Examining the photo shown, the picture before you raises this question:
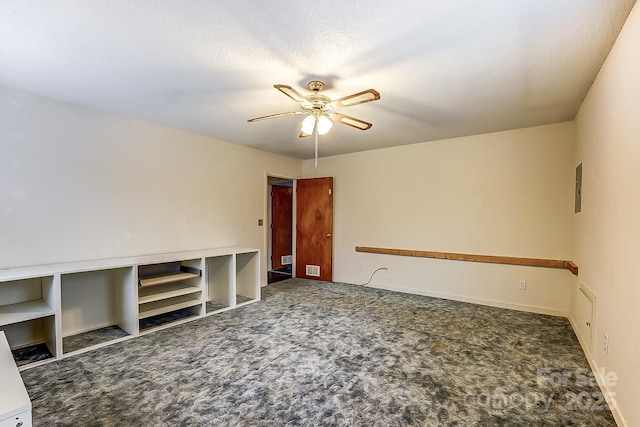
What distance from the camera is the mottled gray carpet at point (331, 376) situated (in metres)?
1.91

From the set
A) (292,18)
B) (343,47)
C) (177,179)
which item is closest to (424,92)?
(343,47)

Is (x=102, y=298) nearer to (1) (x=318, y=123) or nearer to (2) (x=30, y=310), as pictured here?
(2) (x=30, y=310)

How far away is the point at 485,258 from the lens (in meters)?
4.26

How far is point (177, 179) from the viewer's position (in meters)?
4.05

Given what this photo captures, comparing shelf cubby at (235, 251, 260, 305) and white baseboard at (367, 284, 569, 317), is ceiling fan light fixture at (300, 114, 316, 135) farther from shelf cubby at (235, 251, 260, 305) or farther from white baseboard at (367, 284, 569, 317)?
white baseboard at (367, 284, 569, 317)

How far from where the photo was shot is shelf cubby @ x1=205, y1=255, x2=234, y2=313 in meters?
4.11

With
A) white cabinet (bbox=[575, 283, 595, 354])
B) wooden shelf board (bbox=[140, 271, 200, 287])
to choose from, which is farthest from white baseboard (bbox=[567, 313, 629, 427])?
wooden shelf board (bbox=[140, 271, 200, 287])

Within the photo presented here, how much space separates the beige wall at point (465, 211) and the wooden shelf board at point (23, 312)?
408 centimetres

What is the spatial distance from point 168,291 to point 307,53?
9.61ft

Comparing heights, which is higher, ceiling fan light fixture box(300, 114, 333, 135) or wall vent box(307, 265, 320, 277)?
ceiling fan light fixture box(300, 114, 333, 135)

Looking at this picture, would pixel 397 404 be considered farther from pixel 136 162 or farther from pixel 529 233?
pixel 136 162

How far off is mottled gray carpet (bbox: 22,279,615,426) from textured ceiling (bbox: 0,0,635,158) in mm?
2356

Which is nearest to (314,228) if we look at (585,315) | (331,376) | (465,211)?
(465,211)

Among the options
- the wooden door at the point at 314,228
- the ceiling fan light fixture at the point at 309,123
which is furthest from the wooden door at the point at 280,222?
the ceiling fan light fixture at the point at 309,123
